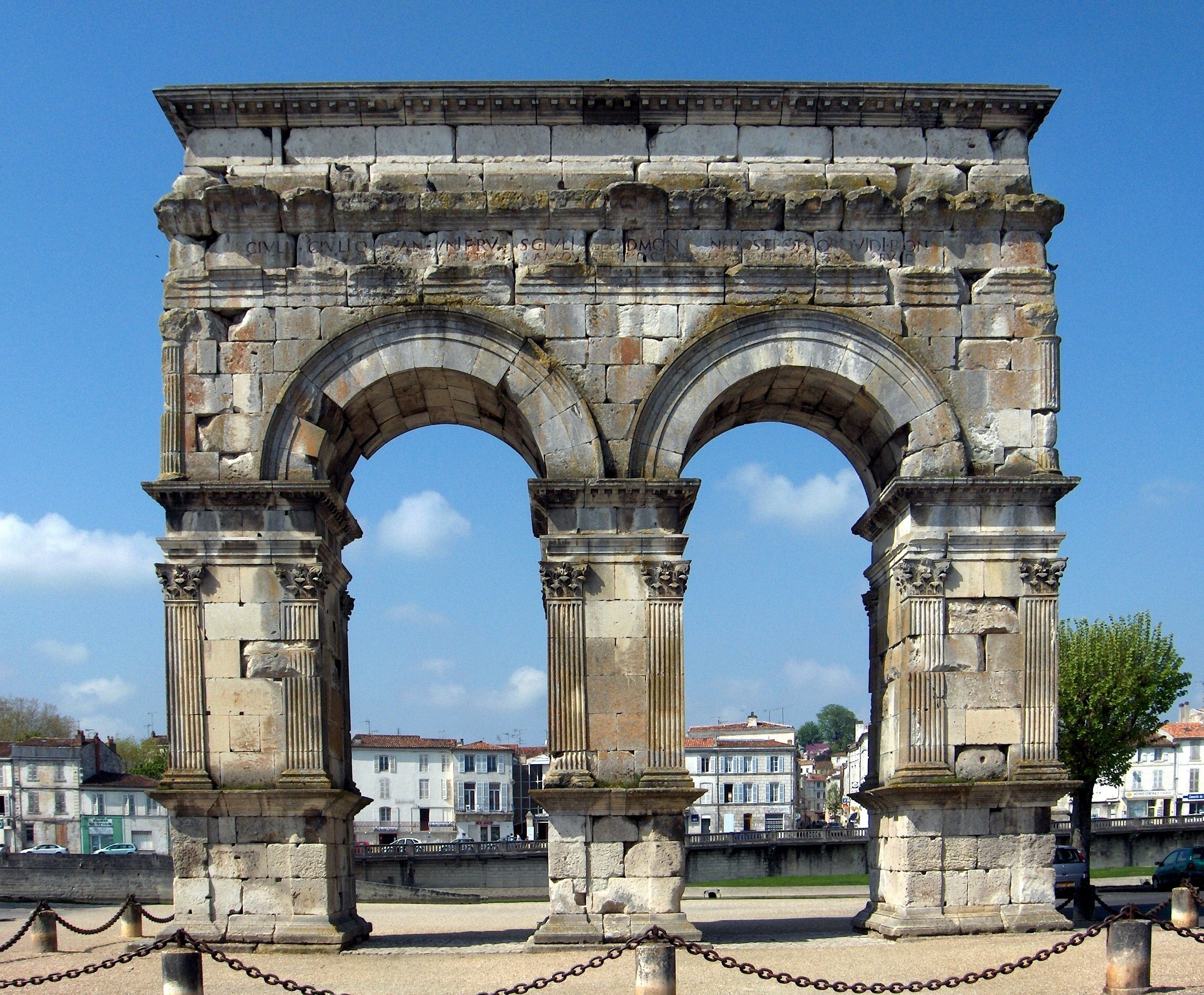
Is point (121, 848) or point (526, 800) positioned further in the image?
point (526, 800)

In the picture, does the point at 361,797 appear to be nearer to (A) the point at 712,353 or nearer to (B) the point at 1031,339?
(A) the point at 712,353

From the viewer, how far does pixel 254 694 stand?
17.0 metres

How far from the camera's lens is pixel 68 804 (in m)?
62.7

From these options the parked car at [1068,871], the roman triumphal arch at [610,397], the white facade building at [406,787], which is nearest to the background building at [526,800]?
the white facade building at [406,787]

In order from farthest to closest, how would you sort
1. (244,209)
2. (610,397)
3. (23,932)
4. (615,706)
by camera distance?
(244,209)
(610,397)
(615,706)
(23,932)

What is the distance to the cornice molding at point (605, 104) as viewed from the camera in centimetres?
1802

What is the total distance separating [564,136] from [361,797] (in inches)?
365

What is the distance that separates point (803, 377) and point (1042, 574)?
3.87 m

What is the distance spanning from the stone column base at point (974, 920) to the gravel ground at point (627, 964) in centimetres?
15

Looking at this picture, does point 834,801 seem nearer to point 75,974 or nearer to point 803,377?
point 803,377

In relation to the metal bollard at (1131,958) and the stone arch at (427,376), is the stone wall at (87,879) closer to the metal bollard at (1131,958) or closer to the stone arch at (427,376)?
the stone arch at (427,376)

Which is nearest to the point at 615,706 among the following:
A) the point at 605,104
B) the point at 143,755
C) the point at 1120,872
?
the point at 605,104

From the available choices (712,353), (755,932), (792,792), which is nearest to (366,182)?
(712,353)

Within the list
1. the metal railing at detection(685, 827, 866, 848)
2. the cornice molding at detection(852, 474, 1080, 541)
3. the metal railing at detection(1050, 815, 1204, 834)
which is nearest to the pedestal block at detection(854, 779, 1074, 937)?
the cornice molding at detection(852, 474, 1080, 541)
